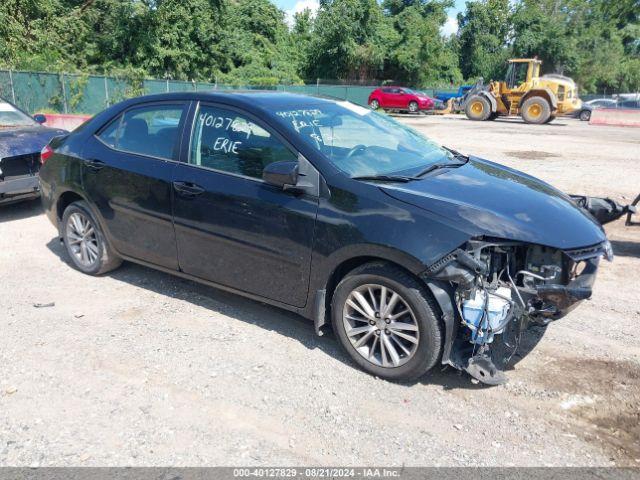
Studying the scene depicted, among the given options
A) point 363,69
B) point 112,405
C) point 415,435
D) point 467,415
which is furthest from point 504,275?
point 363,69

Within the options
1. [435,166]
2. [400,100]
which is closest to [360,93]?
[400,100]

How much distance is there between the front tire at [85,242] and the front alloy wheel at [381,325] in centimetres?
261

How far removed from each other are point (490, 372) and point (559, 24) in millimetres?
57499

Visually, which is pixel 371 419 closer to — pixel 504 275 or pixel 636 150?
pixel 504 275

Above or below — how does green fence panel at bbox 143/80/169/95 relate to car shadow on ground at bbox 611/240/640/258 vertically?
above

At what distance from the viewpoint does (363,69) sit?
148 ft

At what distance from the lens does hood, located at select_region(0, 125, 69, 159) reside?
714cm

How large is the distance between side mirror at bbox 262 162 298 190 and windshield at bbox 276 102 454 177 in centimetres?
28

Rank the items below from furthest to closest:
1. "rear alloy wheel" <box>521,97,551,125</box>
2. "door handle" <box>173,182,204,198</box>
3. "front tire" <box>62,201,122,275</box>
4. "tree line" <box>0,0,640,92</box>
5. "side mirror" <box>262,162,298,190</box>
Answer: "tree line" <box>0,0,640,92</box> → "rear alloy wheel" <box>521,97,551,125</box> → "front tire" <box>62,201,122,275</box> → "door handle" <box>173,182,204,198</box> → "side mirror" <box>262,162,298,190</box>

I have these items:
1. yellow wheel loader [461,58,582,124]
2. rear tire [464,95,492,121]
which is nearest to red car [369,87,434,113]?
yellow wheel loader [461,58,582,124]

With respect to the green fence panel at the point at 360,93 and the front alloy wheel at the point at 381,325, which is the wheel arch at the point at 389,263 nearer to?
the front alloy wheel at the point at 381,325

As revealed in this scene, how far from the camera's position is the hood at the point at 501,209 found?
330 cm

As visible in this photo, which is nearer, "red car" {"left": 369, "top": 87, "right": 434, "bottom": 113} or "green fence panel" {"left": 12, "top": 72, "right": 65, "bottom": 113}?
"green fence panel" {"left": 12, "top": 72, "right": 65, "bottom": 113}

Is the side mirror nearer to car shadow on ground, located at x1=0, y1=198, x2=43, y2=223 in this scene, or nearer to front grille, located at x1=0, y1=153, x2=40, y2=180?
front grille, located at x1=0, y1=153, x2=40, y2=180
